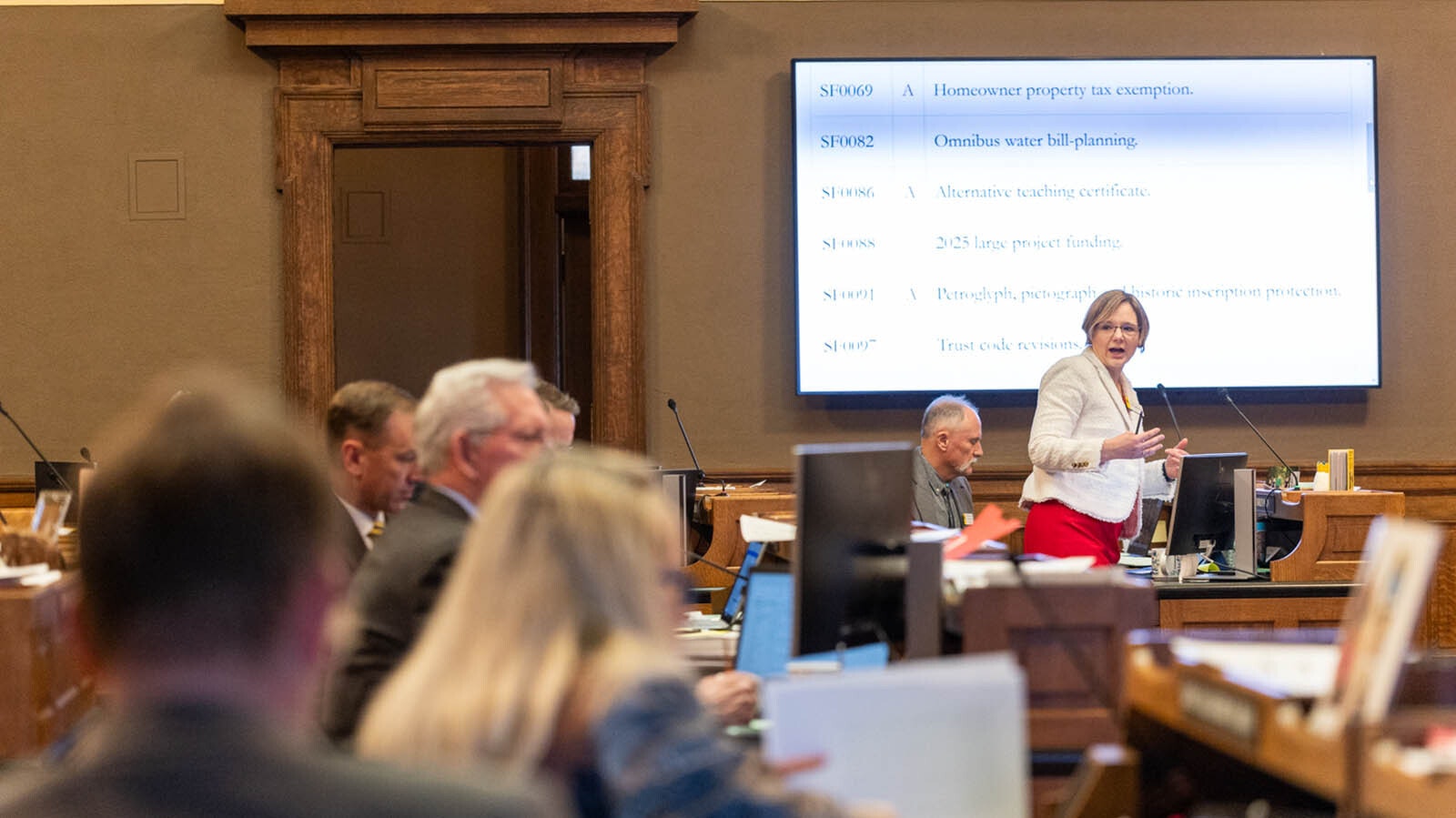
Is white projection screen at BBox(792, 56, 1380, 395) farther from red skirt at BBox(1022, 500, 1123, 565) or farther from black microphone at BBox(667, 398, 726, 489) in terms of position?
red skirt at BBox(1022, 500, 1123, 565)

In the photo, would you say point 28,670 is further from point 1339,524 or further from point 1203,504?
point 1339,524

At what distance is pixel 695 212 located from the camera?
6883mm

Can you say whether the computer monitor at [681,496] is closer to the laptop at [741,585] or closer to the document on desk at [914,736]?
the laptop at [741,585]

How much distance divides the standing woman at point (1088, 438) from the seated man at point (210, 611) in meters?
4.14

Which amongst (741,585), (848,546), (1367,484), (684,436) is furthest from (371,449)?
(1367,484)

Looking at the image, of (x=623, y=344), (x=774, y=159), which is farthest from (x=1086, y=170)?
(x=623, y=344)

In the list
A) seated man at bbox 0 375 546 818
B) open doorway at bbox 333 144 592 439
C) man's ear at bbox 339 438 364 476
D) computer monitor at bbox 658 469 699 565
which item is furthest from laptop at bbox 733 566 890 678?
open doorway at bbox 333 144 592 439

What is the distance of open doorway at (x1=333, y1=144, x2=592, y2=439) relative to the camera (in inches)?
351

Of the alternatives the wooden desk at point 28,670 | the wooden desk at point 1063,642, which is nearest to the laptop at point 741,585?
the wooden desk at point 1063,642

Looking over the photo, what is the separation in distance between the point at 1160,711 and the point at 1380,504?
11.2 feet

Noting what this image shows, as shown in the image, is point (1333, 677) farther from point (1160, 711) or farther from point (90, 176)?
point (90, 176)

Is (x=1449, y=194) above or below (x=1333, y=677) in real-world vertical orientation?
above

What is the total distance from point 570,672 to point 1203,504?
3.67 meters

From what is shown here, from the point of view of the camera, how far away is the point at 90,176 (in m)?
6.84
